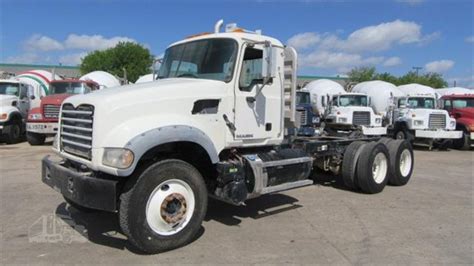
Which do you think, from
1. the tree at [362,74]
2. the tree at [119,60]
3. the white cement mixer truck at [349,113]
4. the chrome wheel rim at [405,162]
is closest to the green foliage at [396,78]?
the tree at [362,74]

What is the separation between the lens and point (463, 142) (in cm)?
1908

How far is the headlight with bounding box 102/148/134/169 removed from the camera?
15.6ft

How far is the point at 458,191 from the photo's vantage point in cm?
939

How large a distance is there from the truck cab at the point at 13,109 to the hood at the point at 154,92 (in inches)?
507

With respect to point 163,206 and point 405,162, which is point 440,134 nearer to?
point 405,162

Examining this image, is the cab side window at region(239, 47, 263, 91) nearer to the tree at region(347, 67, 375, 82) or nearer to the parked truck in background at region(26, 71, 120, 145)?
the parked truck in background at region(26, 71, 120, 145)

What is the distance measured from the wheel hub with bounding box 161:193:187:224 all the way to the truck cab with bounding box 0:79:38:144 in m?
13.9

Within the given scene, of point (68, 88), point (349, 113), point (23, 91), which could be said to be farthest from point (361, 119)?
point (23, 91)

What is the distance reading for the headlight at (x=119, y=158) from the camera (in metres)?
4.77

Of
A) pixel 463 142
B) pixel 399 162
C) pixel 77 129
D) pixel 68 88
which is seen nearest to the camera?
pixel 77 129

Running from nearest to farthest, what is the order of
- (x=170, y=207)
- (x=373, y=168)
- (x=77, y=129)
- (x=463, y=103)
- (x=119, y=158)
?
(x=119, y=158)
(x=170, y=207)
(x=77, y=129)
(x=373, y=168)
(x=463, y=103)

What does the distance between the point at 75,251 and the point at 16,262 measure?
631mm

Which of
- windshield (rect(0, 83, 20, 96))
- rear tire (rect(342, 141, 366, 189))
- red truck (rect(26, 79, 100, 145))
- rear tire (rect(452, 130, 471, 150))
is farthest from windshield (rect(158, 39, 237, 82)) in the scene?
rear tire (rect(452, 130, 471, 150))

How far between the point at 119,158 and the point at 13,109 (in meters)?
14.5
